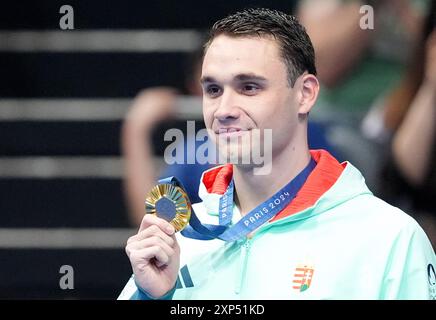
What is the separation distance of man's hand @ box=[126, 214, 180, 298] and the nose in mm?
281

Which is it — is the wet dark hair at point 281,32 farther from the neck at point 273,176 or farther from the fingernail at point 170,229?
the fingernail at point 170,229

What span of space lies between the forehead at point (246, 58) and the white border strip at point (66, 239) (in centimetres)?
224

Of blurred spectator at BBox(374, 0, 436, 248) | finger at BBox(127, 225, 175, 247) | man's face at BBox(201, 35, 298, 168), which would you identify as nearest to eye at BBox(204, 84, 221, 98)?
man's face at BBox(201, 35, 298, 168)

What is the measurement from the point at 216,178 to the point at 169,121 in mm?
1861

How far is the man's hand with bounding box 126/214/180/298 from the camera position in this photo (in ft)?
8.05

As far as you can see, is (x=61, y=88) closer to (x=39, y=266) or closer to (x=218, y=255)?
(x=39, y=266)

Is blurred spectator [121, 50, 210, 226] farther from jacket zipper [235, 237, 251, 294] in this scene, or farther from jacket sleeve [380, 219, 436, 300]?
jacket sleeve [380, 219, 436, 300]

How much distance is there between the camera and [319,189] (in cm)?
262

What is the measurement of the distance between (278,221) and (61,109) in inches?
97.5

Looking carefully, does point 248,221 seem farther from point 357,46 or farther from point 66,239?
point 66,239

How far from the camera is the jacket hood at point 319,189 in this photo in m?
2.58

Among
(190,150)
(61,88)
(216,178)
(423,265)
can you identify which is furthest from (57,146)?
(423,265)

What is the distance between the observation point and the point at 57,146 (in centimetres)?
490

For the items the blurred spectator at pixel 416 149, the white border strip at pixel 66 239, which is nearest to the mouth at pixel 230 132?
the blurred spectator at pixel 416 149
